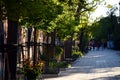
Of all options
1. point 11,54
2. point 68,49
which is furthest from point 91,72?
point 68,49

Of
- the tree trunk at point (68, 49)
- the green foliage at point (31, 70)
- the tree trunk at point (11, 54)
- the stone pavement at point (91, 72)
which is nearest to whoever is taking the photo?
the tree trunk at point (11, 54)

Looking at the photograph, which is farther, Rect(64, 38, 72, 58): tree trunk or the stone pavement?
Rect(64, 38, 72, 58): tree trunk

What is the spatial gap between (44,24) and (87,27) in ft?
139

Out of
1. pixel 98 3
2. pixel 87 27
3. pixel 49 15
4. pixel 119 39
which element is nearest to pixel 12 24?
pixel 49 15

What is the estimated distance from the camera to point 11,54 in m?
14.9

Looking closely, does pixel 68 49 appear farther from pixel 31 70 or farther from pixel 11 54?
pixel 11 54

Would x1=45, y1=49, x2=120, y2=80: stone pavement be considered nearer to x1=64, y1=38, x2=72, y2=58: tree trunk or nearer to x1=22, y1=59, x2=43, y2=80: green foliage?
x1=22, y1=59, x2=43, y2=80: green foliage

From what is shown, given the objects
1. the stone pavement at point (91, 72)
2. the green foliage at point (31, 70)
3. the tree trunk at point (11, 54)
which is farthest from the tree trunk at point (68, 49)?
the tree trunk at point (11, 54)

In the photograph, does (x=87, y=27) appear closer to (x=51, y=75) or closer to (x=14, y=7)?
(x=51, y=75)

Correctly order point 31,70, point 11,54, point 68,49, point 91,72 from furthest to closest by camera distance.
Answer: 1. point 68,49
2. point 91,72
3. point 31,70
4. point 11,54

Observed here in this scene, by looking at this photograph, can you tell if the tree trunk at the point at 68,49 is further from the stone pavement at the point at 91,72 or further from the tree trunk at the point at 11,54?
the tree trunk at the point at 11,54

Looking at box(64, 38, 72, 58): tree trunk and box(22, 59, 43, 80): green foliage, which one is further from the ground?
box(64, 38, 72, 58): tree trunk

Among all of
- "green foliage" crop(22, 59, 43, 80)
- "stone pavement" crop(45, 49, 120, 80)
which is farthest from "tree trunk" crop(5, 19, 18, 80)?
"stone pavement" crop(45, 49, 120, 80)

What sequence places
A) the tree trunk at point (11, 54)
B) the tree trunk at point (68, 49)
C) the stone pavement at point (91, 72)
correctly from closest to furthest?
1. the tree trunk at point (11, 54)
2. the stone pavement at point (91, 72)
3. the tree trunk at point (68, 49)
